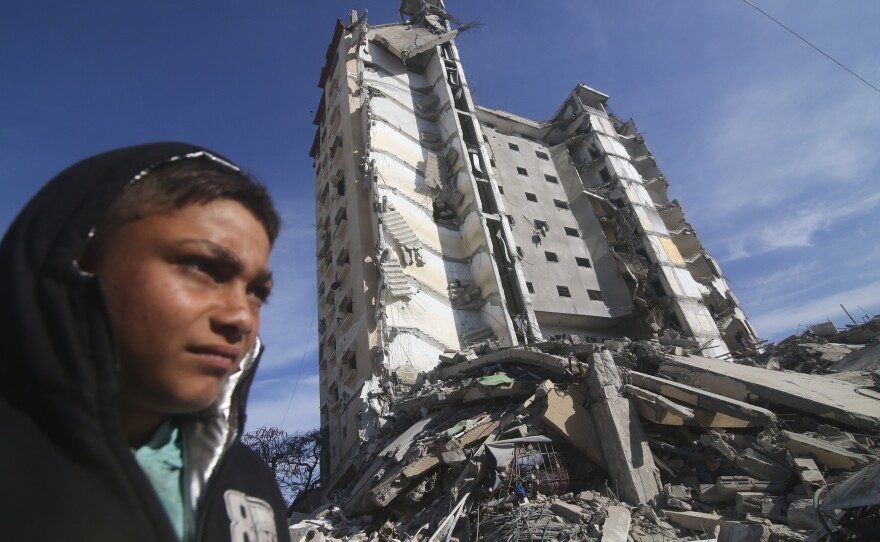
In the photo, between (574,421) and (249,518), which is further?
(574,421)

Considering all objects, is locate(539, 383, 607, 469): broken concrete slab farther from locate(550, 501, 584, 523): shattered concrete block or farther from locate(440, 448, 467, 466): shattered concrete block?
locate(440, 448, 467, 466): shattered concrete block

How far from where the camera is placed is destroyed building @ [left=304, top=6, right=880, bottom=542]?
718 cm

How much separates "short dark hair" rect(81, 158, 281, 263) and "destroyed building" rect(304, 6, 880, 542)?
6.11 meters

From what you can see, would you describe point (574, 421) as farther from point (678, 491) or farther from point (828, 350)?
point (828, 350)

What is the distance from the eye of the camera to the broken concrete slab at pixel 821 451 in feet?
22.2

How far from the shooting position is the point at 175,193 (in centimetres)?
111

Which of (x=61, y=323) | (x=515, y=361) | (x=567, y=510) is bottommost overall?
(x=567, y=510)

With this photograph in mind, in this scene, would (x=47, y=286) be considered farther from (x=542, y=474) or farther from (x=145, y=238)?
(x=542, y=474)

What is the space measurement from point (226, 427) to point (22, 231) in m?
0.77

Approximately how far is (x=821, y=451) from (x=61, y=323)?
1006cm

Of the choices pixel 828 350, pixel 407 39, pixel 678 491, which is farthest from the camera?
pixel 407 39

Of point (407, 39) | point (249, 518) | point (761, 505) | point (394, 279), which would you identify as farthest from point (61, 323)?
point (407, 39)

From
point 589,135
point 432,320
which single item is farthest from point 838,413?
point 589,135

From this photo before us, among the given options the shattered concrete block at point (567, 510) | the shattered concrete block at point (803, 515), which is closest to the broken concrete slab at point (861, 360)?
the shattered concrete block at point (803, 515)
